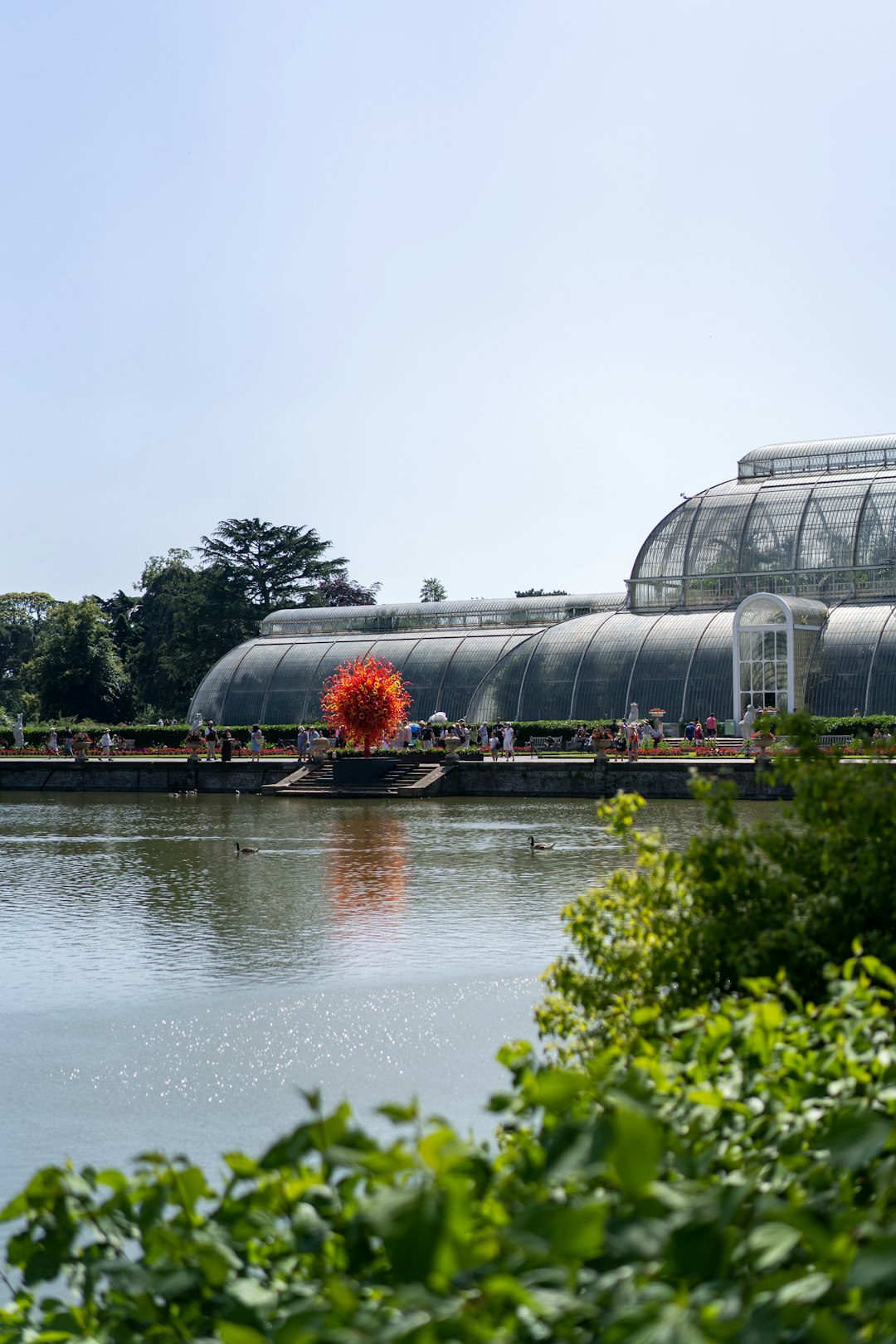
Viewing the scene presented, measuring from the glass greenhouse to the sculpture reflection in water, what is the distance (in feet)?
63.5

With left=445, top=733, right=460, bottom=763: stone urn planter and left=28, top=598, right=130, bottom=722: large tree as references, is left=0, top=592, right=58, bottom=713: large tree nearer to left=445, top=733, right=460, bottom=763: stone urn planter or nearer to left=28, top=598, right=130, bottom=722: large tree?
left=28, top=598, right=130, bottom=722: large tree

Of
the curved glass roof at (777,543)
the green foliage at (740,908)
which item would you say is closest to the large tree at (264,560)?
the curved glass roof at (777,543)

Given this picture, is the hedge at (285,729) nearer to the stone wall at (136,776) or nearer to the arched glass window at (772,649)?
the arched glass window at (772,649)

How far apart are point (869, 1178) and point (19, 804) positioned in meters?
40.7

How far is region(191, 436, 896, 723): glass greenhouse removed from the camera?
5147 centimetres

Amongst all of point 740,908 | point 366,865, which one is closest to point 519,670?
point 366,865

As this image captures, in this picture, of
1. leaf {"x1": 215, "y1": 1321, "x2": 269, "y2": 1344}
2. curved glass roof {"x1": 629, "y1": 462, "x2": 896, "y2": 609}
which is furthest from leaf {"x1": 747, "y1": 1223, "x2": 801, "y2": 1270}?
curved glass roof {"x1": 629, "y1": 462, "x2": 896, "y2": 609}

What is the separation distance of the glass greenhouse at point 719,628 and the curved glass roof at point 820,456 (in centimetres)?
6

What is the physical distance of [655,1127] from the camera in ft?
8.80

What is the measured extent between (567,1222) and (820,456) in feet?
194

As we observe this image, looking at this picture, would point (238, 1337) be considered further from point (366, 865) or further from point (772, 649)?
point (772, 649)

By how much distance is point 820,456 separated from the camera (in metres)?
59.2

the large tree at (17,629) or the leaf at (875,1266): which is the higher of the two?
the large tree at (17,629)

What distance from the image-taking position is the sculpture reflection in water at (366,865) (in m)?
19.6
